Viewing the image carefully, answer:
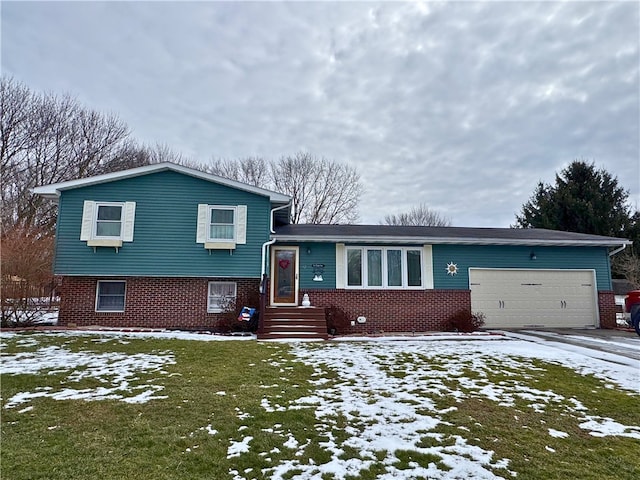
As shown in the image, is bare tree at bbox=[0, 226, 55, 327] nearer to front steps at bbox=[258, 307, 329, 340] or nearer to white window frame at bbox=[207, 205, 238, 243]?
white window frame at bbox=[207, 205, 238, 243]

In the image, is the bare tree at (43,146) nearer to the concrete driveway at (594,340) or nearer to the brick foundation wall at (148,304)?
the brick foundation wall at (148,304)

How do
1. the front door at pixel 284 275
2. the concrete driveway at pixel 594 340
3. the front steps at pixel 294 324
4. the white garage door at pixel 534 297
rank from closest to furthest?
1. the concrete driveway at pixel 594 340
2. the front steps at pixel 294 324
3. the front door at pixel 284 275
4. the white garage door at pixel 534 297

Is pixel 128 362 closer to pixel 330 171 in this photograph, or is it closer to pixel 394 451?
pixel 394 451

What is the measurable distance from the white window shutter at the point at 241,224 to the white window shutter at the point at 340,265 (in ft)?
10.5

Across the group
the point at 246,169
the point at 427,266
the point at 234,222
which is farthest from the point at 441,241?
the point at 246,169

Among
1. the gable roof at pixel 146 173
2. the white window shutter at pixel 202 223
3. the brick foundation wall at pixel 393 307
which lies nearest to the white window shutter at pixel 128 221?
the gable roof at pixel 146 173

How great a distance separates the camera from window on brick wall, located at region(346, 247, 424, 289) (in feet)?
41.7

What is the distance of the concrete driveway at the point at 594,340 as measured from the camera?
834cm

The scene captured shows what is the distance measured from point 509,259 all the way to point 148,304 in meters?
12.6

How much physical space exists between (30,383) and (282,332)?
6.25 metres

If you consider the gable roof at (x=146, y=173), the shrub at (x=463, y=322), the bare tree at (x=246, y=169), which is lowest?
the shrub at (x=463, y=322)

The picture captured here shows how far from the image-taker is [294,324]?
11.1 m

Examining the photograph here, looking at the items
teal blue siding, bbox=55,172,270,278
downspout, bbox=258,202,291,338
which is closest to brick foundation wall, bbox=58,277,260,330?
teal blue siding, bbox=55,172,270,278

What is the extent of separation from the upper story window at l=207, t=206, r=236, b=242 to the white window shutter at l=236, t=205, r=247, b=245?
14 centimetres
